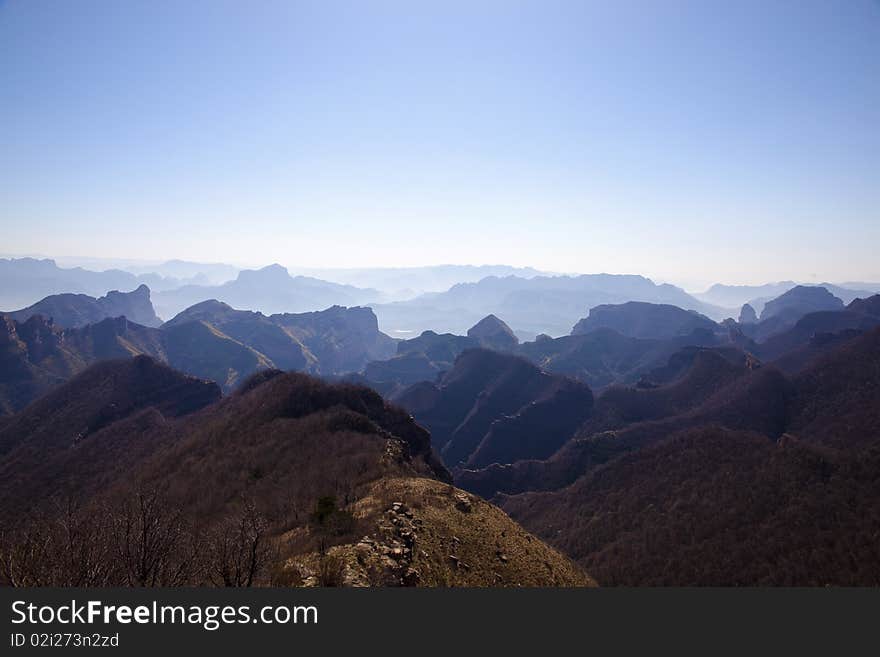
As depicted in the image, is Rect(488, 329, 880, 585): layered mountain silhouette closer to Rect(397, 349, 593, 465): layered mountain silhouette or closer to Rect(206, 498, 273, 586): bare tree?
Rect(397, 349, 593, 465): layered mountain silhouette

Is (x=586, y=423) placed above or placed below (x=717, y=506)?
below

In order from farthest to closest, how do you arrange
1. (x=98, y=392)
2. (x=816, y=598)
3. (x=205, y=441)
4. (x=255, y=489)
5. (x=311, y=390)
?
(x=98, y=392), (x=311, y=390), (x=205, y=441), (x=255, y=489), (x=816, y=598)

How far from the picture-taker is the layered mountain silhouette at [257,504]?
1661cm

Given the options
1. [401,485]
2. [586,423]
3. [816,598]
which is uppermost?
[816,598]

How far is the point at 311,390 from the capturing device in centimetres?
7394

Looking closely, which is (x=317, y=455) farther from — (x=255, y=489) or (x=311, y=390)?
(x=311, y=390)

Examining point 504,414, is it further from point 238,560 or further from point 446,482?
point 238,560

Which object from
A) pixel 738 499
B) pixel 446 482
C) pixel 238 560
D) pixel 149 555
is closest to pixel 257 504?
pixel 149 555

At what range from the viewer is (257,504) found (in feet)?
123

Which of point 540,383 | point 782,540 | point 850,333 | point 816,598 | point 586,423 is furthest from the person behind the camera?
point 540,383

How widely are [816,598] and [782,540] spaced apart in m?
44.6

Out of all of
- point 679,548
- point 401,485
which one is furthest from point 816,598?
point 679,548

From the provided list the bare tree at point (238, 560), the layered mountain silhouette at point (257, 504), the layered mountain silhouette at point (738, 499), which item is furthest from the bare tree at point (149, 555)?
the layered mountain silhouette at point (738, 499)

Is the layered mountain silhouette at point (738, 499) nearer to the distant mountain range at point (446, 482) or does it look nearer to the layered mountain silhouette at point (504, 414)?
the distant mountain range at point (446, 482)
